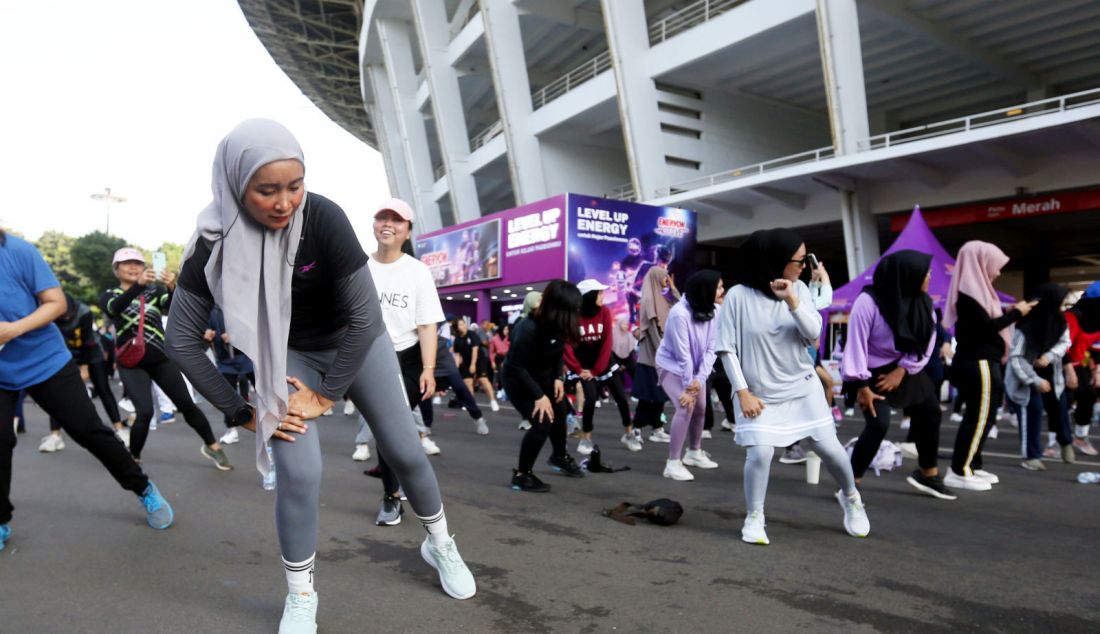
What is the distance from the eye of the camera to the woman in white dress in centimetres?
399

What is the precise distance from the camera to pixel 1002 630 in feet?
9.16

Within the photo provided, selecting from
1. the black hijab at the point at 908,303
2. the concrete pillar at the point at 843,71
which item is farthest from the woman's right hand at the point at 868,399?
the concrete pillar at the point at 843,71

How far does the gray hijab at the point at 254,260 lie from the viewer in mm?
2277

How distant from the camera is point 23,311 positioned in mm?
3805

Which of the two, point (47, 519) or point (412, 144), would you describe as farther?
point (412, 144)

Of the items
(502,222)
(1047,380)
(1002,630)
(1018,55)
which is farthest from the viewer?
(502,222)

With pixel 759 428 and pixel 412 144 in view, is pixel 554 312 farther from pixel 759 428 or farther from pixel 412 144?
pixel 412 144

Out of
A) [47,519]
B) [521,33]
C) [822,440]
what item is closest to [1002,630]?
[822,440]

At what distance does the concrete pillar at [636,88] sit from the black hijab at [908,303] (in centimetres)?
1772

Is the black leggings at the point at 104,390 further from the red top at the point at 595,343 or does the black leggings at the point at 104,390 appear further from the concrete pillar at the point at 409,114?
the concrete pillar at the point at 409,114

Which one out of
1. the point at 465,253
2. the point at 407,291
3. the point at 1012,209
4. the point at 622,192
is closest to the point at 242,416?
the point at 407,291

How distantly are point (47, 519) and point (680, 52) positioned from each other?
19.6 m

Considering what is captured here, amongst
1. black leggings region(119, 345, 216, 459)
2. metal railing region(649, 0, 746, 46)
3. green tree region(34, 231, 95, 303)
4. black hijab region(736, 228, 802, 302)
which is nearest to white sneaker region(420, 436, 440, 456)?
black leggings region(119, 345, 216, 459)

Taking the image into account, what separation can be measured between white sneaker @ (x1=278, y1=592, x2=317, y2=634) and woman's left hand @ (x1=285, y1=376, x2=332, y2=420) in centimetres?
67
